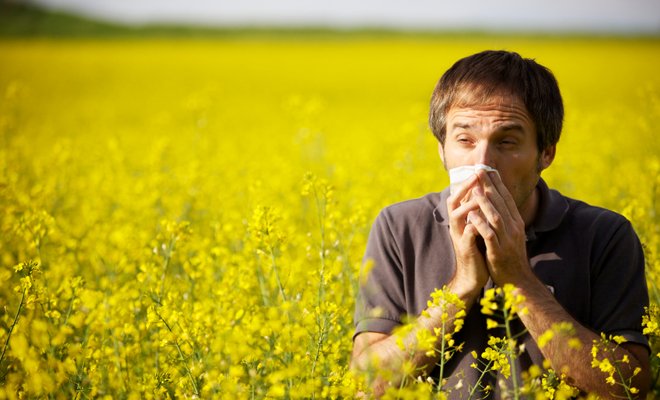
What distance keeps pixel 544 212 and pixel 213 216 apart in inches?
113

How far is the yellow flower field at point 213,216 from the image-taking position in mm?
2043

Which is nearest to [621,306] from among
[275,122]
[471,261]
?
[471,261]

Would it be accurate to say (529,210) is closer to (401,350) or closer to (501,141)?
(501,141)

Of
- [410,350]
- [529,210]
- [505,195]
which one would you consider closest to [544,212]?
[529,210]

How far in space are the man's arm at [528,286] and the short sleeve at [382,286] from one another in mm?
345

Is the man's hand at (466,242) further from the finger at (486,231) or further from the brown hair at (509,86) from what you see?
the brown hair at (509,86)

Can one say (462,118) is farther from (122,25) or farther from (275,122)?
(122,25)

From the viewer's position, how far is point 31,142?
9000 millimetres

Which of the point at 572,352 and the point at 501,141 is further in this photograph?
the point at 501,141

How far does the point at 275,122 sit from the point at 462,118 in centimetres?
1030

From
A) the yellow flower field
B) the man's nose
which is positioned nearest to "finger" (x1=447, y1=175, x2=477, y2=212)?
the man's nose

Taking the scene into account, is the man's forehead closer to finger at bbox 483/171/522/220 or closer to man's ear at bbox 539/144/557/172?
man's ear at bbox 539/144/557/172

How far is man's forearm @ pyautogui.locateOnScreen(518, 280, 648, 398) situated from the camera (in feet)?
6.10

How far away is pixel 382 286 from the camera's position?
215 cm
